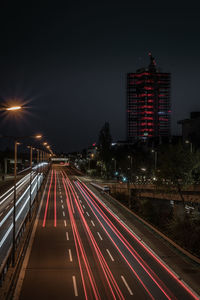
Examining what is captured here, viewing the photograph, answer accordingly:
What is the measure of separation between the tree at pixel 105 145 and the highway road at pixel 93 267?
8126 centimetres

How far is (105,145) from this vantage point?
12544 cm

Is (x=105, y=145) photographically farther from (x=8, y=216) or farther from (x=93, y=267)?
(x=93, y=267)

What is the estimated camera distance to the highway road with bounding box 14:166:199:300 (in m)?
16.2

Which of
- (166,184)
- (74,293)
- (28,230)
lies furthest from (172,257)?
(166,184)

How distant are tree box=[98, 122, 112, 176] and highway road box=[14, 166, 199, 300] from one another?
81.3m

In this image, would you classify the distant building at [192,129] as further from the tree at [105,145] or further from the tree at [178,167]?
the tree at [178,167]

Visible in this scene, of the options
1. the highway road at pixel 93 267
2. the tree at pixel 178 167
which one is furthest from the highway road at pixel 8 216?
the tree at pixel 178 167

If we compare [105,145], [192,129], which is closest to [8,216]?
[192,129]

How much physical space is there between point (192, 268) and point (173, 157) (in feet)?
87.0

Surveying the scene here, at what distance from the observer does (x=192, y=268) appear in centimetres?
2044

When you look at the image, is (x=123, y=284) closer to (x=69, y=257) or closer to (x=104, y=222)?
(x=69, y=257)

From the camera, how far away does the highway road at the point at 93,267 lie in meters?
16.2

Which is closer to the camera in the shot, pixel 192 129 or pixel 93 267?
pixel 93 267

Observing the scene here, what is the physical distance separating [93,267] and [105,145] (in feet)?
346
